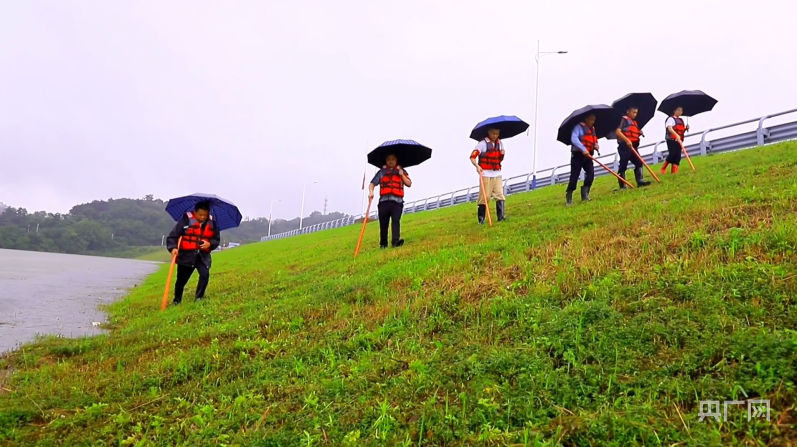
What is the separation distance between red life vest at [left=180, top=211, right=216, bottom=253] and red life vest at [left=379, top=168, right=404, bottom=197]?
3.40 metres

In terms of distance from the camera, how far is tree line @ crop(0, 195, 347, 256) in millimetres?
96438

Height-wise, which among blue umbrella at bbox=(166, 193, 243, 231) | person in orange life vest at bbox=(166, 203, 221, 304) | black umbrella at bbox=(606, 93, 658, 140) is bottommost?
person in orange life vest at bbox=(166, 203, 221, 304)

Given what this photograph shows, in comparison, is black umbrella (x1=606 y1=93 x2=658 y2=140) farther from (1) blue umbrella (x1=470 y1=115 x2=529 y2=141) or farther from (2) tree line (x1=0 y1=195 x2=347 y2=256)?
(2) tree line (x1=0 y1=195 x2=347 y2=256)

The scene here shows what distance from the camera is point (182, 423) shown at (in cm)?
333

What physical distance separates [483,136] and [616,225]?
4639 millimetres

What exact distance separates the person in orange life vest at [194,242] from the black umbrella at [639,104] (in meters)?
9.19

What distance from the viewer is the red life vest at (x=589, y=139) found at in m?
9.98

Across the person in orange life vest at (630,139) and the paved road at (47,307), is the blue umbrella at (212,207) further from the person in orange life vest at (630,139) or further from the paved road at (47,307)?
the person in orange life vest at (630,139)

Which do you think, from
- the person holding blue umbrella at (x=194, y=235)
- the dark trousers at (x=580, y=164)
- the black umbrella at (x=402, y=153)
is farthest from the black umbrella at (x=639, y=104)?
the person holding blue umbrella at (x=194, y=235)

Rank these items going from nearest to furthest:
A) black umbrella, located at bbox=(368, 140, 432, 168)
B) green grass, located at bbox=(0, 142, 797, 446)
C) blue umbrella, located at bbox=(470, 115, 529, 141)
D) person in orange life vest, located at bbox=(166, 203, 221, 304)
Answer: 1. green grass, located at bbox=(0, 142, 797, 446)
2. person in orange life vest, located at bbox=(166, 203, 221, 304)
3. black umbrella, located at bbox=(368, 140, 432, 168)
4. blue umbrella, located at bbox=(470, 115, 529, 141)

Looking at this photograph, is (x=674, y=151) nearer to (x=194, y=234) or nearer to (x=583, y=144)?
(x=583, y=144)

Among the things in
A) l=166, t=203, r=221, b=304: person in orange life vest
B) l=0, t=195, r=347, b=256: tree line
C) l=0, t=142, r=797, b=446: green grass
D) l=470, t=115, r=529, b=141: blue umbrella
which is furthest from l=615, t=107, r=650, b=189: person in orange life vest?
l=0, t=195, r=347, b=256: tree line

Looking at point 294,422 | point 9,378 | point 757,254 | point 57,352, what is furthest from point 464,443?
point 57,352

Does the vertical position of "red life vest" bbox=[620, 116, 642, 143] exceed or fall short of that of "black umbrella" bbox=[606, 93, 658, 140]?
it falls short
